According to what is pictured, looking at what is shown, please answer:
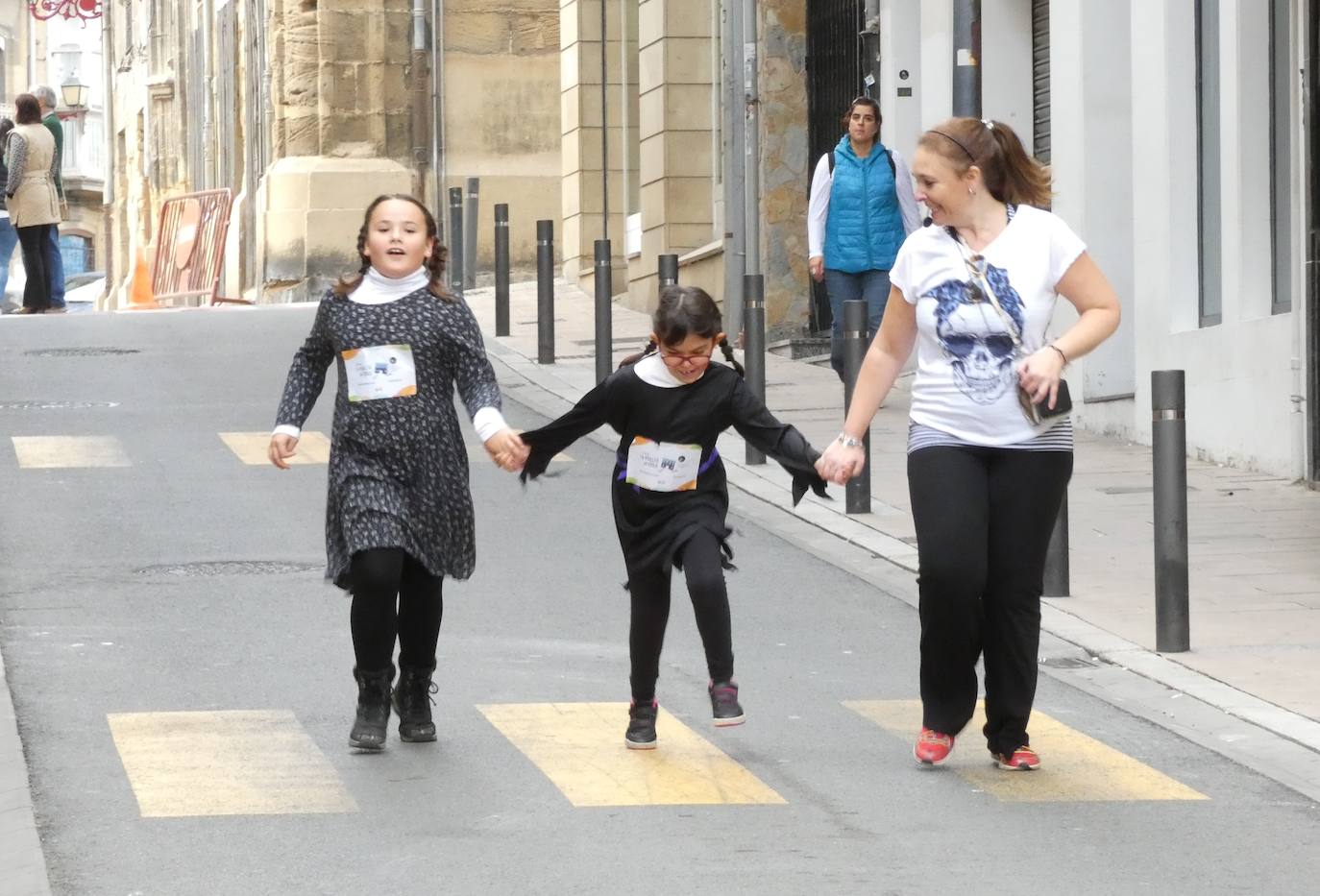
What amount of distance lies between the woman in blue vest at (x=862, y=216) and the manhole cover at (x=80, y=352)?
644cm

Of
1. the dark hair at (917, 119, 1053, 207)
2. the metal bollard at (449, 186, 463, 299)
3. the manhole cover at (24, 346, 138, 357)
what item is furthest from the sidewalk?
the metal bollard at (449, 186, 463, 299)

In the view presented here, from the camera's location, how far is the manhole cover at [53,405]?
16000 mm

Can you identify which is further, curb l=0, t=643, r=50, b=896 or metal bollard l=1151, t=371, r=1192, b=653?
metal bollard l=1151, t=371, r=1192, b=653

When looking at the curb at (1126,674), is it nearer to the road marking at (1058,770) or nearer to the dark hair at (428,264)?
the road marking at (1058,770)

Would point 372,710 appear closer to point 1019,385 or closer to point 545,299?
point 1019,385

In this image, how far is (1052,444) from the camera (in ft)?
21.9

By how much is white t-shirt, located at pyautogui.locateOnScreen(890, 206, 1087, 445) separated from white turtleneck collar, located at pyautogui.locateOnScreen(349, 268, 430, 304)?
4.29 ft

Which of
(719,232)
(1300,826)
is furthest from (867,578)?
(719,232)

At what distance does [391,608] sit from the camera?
702 centimetres

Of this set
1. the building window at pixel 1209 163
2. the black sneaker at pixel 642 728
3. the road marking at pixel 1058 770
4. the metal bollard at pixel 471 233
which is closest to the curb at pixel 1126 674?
the road marking at pixel 1058 770

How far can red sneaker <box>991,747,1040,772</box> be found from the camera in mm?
6824

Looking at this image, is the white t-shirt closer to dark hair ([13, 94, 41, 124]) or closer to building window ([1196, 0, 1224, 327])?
building window ([1196, 0, 1224, 327])

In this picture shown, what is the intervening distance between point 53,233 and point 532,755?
737 inches

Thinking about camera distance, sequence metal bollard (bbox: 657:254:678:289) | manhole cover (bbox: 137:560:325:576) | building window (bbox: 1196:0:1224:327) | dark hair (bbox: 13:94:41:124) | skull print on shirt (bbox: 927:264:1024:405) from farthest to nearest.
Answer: dark hair (bbox: 13:94:41:124)
metal bollard (bbox: 657:254:678:289)
building window (bbox: 1196:0:1224:327)
manhole cover (bbox: 137:560:325:576)
skull print on shirt (bbox: 927:264:1024:405)
